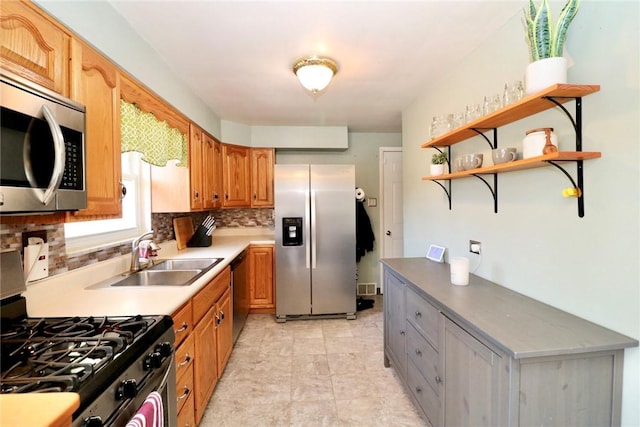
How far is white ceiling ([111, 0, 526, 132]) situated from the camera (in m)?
1.49

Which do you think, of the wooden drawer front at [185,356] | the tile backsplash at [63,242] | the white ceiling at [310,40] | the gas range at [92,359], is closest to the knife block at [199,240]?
the tile backsplash at [63,242]

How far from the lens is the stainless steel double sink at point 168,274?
72.3 inches

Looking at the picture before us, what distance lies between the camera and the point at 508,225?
5.28 feet

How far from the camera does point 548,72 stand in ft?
3.75

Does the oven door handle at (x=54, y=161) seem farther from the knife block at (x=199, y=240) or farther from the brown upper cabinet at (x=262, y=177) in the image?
the brown upper cabinet at (x=262, y=177)

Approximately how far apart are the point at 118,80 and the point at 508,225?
7.39ft

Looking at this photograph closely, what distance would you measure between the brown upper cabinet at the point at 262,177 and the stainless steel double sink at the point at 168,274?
4.86 ft

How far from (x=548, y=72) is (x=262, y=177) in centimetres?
314

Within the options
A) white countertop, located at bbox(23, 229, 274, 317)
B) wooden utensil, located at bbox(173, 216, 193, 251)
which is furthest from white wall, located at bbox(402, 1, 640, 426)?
wooden utensil, located at bbox(173, 216, 193, 251)

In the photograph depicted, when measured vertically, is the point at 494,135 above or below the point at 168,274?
above

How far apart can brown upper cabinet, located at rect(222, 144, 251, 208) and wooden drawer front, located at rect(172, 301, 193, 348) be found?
2.11m

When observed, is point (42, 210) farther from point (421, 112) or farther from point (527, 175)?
point (421, 112)

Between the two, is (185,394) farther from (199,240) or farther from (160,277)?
(199,240)

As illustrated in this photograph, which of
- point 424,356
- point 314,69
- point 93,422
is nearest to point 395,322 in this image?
point 424,356
